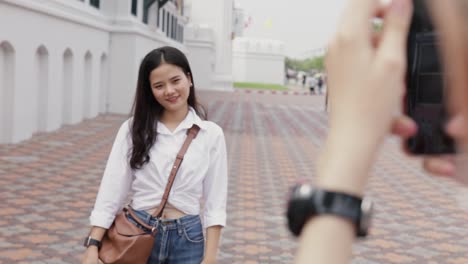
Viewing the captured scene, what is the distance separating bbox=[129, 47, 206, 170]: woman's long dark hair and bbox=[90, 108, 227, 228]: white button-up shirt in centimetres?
3

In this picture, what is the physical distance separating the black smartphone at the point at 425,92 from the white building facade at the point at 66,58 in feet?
32.1

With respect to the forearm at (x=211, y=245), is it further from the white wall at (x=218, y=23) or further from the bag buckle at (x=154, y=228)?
the white wall at (x=218, y=23)

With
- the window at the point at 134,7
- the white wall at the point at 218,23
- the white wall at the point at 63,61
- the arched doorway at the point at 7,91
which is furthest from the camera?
the white wall at the point at 218,23

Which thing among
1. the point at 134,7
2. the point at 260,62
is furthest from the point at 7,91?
the point at 260,62

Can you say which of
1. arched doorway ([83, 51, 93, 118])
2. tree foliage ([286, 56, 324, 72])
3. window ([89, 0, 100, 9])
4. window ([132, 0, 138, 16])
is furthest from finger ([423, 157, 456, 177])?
tree foliage ([286, 56, 324, 72])

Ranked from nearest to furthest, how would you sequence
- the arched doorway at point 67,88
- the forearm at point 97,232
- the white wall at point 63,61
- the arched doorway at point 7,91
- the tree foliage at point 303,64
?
the forearm at point 97,232 → the arched doorway at point 7,91 → the white wall at point 63,61 → the arched doorway at point 67,88 → the tree foliage at point 303,64

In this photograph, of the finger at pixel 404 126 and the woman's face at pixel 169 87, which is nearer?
the finger at pixel 404 126

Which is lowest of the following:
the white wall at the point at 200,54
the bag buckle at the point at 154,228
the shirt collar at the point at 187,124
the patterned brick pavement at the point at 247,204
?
the patterned brick pavement at the point at 247,204

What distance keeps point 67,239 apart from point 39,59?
7.34 metres

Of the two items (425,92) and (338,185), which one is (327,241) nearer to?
(338,185)

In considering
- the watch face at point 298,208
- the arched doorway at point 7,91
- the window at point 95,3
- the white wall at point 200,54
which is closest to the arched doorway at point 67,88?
the window at point 95,3

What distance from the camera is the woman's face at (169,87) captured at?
248 cm

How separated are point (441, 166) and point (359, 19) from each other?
0.20 m

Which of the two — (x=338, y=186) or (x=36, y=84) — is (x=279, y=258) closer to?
(x=338, y=186)
